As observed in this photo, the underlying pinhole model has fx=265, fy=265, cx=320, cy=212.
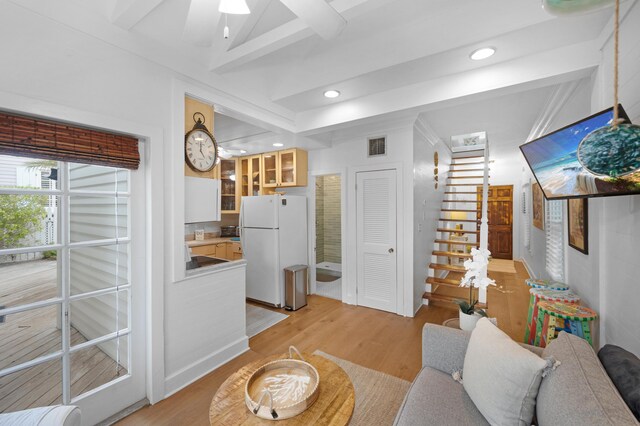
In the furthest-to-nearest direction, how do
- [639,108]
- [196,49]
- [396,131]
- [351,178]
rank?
[351,178], [396,131], [196,49], [639,108]

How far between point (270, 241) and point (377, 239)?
59.3 inches

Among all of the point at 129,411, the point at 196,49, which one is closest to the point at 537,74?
the point at 196,49

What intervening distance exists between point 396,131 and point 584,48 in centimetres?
185

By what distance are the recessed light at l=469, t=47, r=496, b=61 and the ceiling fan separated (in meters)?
1.33

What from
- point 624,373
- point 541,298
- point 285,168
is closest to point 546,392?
point 624,373

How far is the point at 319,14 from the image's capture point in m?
1.09

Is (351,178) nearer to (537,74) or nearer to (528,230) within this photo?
(537,74)

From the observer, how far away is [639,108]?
1.34 metres

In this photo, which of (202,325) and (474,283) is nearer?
(474,283)

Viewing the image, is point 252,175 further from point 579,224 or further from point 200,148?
point 579,224

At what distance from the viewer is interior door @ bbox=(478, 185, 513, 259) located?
6.98 metres

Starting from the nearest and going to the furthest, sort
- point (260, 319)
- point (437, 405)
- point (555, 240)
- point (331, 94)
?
point (437, 405)
point (331, 94)
point (555, 240)
point (260, 319)

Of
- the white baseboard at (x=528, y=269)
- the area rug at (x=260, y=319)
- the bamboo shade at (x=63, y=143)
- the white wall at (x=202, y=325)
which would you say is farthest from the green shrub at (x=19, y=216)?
the white baseboard at (x=528, y=269)

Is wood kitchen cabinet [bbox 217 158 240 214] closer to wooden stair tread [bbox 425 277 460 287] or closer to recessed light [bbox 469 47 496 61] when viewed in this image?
wooden stair tread [bbox 425 277 460 287]
